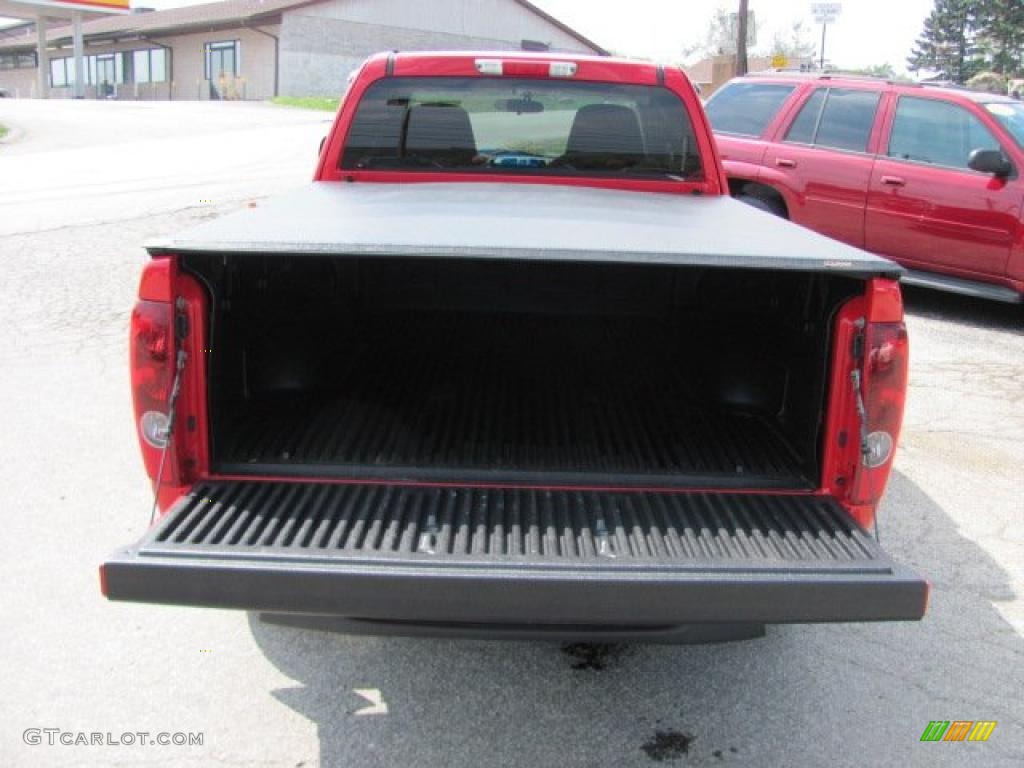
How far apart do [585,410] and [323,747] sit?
1.52 metres

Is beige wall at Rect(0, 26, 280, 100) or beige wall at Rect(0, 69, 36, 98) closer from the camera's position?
beige wall at Rect(0, 26, 280, 100)

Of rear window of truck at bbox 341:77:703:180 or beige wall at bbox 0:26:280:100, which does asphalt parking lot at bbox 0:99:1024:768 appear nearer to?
rear window of truck at bbox 341:77:703:180

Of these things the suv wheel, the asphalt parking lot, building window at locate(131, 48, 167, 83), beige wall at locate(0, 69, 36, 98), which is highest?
building window at locate(131, 48, 167, 83)

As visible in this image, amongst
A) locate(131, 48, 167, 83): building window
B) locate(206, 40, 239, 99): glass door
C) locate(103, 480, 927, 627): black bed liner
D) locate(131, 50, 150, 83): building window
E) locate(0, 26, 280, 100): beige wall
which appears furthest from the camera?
locate(131, 50, 150, 83): building window

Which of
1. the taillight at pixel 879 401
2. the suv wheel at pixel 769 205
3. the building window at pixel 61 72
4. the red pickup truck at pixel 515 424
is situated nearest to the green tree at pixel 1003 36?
the building window at pixel 61 72

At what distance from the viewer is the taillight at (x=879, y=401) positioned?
105 inches

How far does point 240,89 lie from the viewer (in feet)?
137

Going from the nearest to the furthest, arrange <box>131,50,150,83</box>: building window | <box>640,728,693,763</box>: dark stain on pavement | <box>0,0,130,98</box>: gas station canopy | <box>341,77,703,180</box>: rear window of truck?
<box>640,728,693,763</box>: dark stain on pavement < <box>341,77,703,180</box>: rear window of truck < <box>0,0,130,98</box>: gas station canopy < <box>131,50,150,83</box>: building window

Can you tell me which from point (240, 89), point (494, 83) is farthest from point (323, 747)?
point (240, 89)

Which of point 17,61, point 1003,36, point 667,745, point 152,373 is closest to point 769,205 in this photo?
point 667,745

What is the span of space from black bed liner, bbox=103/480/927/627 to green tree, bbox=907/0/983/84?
7859 centimetres

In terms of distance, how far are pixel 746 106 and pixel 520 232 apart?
25.0 ft

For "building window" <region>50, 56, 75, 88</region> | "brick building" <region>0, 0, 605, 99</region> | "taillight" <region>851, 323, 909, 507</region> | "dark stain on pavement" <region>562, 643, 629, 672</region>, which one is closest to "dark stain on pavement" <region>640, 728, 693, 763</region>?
"dark stain on pavement" <region>562, 643, 629, 672</region>

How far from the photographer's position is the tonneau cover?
2.50 m
